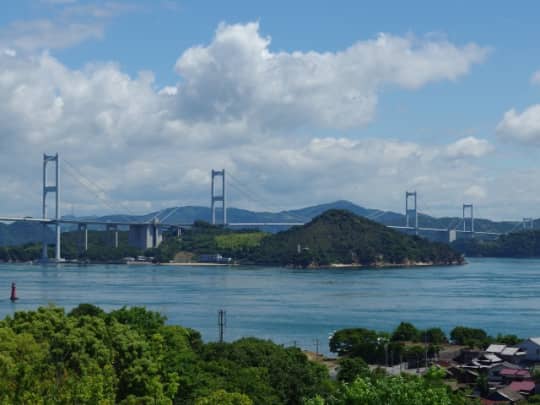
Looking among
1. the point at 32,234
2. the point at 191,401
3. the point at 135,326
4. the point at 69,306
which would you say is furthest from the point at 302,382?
the point at 32,234

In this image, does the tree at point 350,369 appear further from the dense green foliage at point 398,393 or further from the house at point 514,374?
the dense green foliage at point 398,393

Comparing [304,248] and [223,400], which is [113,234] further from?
[223,400]

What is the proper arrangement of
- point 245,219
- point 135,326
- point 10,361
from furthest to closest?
point 245,219, point 135,326, point 10,361

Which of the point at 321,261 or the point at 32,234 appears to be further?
the point at 32,234

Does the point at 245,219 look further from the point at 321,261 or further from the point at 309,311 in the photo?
the point at 309,311

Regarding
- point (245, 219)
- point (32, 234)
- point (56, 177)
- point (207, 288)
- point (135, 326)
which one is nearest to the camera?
point (135, 326)

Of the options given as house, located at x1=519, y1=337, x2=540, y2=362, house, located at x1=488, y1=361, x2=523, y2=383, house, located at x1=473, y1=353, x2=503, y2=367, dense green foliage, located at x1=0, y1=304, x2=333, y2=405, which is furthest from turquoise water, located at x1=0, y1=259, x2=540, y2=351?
dense green foliage, located at x1=0, y1=304, x2=333, y2=405
